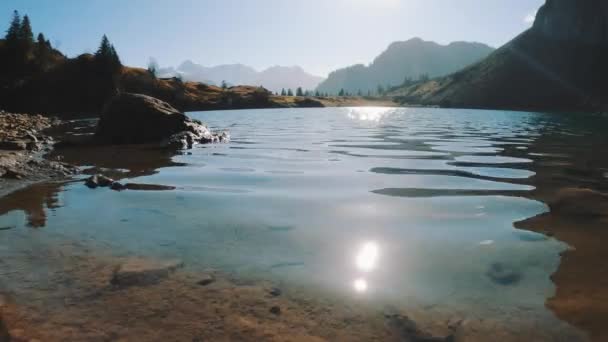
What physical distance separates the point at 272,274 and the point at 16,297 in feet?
9.24

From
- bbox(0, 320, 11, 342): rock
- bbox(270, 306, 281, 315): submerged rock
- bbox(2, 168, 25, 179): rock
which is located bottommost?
bbox(270, 306, 281, 315): submerged rock

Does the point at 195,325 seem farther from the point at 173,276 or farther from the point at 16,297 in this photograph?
the point at 16,297

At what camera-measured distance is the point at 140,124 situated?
23750 millimetres

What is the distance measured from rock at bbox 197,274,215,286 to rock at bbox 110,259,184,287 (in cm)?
46

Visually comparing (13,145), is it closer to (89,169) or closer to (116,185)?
(89,169)

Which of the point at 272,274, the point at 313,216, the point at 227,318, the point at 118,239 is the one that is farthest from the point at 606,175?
the point at 118,239

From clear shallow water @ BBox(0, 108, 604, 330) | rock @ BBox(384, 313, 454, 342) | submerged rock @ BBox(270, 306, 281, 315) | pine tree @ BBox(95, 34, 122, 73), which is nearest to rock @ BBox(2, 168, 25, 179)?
clear shallow water @ BBox(0, 108, 604, 330)

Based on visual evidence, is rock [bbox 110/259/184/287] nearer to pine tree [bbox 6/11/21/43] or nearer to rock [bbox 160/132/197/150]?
rock [bbox 160/132/197/150]

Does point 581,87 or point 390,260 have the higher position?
point 581,87

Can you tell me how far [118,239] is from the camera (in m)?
6.02

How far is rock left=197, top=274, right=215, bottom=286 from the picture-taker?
4602 mm

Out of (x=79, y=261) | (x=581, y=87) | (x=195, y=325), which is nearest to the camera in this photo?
(x=195, y=325)

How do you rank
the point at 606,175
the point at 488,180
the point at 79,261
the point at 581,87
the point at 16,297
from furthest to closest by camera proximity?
the point at 581,87, the point at 606,175, the point at 488,180, the point at 79,261, the point at 16,297

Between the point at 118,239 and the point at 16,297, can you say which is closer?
the point at 16,297
